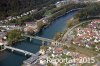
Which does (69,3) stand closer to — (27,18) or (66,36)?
(27,18)

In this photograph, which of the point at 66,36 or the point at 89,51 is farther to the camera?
the point at 66,36

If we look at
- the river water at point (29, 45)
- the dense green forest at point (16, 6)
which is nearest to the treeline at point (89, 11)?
the river water at point (29, 45)

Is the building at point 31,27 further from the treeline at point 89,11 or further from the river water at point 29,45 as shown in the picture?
the treeline at point 89,11

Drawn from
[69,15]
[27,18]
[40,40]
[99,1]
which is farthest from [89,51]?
[99,1]

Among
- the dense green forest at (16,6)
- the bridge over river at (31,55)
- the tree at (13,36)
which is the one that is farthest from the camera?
the dense green forest at (16,6)

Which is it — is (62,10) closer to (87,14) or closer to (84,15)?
(84,15)

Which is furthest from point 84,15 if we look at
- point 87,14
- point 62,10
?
point 62,10
